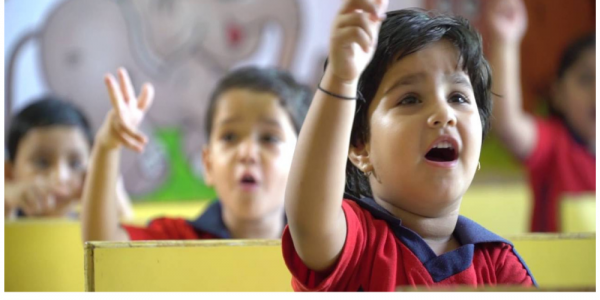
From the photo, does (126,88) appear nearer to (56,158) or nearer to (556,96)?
(56,158)

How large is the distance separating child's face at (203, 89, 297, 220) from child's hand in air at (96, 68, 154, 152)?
0.10 metres

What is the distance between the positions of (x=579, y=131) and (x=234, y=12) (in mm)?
1018

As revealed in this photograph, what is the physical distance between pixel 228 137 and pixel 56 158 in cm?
44

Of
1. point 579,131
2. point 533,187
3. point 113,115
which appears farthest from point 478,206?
point 113,115

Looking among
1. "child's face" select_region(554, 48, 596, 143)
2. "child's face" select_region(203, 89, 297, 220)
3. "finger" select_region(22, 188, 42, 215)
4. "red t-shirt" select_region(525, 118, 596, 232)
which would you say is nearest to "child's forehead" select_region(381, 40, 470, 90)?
"child's face" select_region(203, 89, 297, 220)

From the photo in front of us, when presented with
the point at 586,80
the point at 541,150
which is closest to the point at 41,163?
the point at 541,150

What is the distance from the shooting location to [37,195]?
3.86 ft

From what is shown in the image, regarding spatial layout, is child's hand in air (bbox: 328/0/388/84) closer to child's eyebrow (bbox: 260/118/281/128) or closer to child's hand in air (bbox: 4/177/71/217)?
child's eyebrow (bbox: 260/118/281/128)

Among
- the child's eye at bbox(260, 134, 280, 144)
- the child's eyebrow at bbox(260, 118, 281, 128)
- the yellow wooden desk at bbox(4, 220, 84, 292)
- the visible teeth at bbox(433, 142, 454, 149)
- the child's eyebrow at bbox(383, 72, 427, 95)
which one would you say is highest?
the child's eyebrow at bbox(383, 72, 427, 95)

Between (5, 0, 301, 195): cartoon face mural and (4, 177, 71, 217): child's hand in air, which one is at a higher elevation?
(5, 0, 301, 195): cartoon face mural

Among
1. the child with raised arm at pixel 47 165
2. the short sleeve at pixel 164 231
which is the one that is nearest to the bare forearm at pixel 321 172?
the short sleeve at pixel 164 231

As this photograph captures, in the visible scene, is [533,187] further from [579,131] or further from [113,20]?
[113,20]

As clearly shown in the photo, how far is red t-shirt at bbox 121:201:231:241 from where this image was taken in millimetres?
871

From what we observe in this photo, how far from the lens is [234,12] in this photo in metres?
2.15
